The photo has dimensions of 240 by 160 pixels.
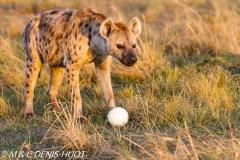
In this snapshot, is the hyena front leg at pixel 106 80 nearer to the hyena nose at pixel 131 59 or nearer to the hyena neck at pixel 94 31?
the hyena neck at pixel 94 31

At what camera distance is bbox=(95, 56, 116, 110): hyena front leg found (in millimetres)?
7891

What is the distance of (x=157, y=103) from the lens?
7.80 m

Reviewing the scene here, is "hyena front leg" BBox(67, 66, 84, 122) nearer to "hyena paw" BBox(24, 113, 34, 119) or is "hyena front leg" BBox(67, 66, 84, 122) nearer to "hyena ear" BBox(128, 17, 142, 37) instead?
"hyena paw" BBox(24, 113, 34, 119)

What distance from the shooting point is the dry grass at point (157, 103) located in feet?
19.6

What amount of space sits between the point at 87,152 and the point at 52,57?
2400 millimetres

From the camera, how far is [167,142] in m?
6.16

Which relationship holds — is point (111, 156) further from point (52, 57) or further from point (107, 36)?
point (52, 57)

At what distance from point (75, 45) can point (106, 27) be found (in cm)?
55

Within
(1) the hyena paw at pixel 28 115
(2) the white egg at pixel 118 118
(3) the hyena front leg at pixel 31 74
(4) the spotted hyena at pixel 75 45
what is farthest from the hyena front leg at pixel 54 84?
(2) the white egg at pixel 118 118

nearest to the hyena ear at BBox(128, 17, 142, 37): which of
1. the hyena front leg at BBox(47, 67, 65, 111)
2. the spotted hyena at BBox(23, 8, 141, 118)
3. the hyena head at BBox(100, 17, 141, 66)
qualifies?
the spotted hyena at BBox(23, 8, 141, 118)

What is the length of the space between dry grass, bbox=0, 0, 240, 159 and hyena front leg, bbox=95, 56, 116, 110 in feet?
0.53

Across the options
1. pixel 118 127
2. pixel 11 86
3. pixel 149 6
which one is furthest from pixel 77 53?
pixel 149 6

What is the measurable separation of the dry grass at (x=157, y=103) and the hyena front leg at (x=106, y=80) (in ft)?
0.53


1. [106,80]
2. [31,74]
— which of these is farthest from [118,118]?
[31,74]
